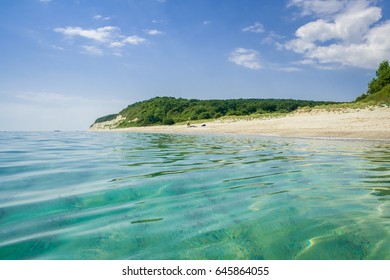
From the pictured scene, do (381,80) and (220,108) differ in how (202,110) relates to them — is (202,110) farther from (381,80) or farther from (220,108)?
(381,80)

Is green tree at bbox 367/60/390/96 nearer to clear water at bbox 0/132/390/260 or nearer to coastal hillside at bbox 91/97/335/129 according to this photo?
coastal hillside at bbox 91/97/335/129

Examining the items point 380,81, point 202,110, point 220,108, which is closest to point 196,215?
point 380,81

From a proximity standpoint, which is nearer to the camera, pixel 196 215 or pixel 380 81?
pixel 196 215

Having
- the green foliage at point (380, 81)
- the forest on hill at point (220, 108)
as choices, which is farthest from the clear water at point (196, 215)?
the green foliage at point (380, 81)

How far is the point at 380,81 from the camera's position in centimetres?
5378

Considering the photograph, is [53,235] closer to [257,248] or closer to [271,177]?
[257,248]

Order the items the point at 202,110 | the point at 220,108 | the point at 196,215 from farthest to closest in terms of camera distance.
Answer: the point at 220,108 < the point at 202,110 < the point at 196,215

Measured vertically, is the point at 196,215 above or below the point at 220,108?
below

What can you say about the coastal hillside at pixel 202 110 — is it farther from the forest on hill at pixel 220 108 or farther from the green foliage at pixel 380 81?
the green foliage at pixel 380 81

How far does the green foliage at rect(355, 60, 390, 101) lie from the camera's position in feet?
173

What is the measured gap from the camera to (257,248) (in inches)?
106

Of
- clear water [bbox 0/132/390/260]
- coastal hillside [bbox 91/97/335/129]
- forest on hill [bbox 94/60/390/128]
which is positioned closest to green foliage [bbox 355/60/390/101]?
forest on hill [bbox 94/60/390/128]

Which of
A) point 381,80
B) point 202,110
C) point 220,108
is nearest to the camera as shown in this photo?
point 381,80
